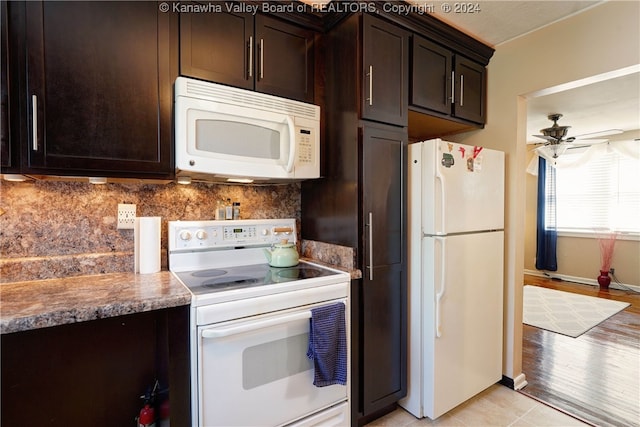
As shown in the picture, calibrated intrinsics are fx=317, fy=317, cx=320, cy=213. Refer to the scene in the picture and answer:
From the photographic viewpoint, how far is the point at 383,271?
1.81m

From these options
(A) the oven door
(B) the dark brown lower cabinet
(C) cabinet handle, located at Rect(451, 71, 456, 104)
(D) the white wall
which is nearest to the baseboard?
(D) the white wall

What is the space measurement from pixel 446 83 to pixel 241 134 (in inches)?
55.8

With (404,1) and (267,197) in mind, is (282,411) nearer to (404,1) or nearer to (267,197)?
(267,197)

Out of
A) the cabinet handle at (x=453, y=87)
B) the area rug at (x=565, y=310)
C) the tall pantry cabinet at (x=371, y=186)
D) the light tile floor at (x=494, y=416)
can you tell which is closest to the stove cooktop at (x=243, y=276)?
the tall pantry cabinet at (x=371, y=186)

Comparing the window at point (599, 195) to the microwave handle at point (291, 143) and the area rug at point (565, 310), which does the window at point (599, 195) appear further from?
the microwave handle at point (291, 143)

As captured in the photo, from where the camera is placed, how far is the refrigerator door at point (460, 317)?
6.06 feet

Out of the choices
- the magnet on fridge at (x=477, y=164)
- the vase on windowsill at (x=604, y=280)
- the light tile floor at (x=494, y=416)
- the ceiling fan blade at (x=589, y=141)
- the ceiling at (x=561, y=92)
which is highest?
the ceiling at (x=561, y=92)

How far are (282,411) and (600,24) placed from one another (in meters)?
2.72

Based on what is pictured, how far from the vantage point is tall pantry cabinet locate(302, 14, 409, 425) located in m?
1.72

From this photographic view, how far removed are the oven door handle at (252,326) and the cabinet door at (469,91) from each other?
5.59 feet

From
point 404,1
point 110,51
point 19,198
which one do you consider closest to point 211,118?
point 110,51

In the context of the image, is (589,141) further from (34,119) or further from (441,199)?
(34,119)

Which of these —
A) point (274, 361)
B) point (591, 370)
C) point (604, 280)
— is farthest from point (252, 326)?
point (604, 280)

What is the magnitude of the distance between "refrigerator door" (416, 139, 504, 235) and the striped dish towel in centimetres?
75
